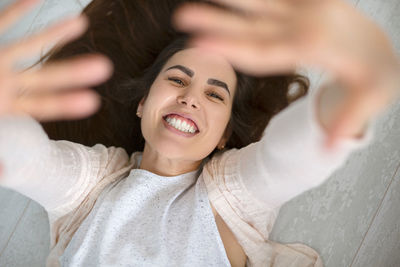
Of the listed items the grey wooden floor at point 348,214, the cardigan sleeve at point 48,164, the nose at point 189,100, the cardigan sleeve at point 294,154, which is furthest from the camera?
the grey wooden floor at point 348,214

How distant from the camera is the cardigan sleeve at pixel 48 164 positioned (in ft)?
2.31

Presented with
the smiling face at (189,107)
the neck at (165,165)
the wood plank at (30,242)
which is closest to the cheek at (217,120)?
the smiling face at (189,107)

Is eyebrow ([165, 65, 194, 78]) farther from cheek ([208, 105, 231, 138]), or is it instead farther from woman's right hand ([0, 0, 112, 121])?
woman's right hand ([0, 0, 112, 121])

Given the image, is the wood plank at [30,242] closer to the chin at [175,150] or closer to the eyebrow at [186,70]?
the chin at [175,150]

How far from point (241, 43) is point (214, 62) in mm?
465

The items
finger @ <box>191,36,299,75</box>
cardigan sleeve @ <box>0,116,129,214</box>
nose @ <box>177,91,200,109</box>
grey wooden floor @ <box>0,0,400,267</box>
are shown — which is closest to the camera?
finger @ <box>191,36,299,75</box>

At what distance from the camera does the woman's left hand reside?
49cm

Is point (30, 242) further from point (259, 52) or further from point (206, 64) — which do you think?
point (259, 52)

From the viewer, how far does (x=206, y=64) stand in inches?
37.5

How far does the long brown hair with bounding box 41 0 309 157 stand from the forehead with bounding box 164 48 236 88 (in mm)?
195

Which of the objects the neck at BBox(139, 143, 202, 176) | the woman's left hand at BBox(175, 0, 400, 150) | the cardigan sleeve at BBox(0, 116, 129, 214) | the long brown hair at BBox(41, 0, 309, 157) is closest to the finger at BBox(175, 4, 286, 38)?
the woman's left hand at BBox(175, 0, 400, 150)

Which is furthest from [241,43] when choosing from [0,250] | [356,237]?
[0,250]

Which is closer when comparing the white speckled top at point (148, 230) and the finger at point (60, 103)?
the finger at point (60, 103)

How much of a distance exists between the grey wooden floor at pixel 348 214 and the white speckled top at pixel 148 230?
1.02ft
